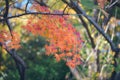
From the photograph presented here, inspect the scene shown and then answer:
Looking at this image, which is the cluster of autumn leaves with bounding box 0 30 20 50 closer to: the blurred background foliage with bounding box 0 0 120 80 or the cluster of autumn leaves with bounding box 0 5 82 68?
the cluster of autumn leaves with bounding box 0 5 82 68

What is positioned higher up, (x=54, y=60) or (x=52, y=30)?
(x=52, y=30)

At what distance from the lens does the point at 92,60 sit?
9.62 meters

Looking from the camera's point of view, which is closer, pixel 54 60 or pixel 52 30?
pixel 52 30

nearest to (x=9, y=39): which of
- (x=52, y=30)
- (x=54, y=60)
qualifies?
(x=52, y=30)

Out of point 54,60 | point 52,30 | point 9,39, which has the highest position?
point 52,30

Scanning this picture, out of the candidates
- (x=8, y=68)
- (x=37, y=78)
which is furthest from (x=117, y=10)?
(x=8, y=68)

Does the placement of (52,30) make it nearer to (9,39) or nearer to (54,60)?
(9,39)

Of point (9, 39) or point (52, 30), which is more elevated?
point (52, 30)

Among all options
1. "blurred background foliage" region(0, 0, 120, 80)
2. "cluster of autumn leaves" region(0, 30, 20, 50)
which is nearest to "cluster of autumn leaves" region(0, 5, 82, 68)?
"cluster of autumn leaves" region(0, 30, 20, 50)

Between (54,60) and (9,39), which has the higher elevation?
(9,39)

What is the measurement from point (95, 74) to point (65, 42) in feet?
9.26

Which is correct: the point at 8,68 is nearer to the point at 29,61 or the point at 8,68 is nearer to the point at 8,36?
the point at 29,61

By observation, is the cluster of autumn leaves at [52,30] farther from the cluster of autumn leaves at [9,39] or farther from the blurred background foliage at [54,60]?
the blurred background foliage at [54,60]

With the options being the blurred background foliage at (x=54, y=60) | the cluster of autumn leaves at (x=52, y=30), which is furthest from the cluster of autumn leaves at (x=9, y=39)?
the blurred background foliage at (x=54, y=60)
